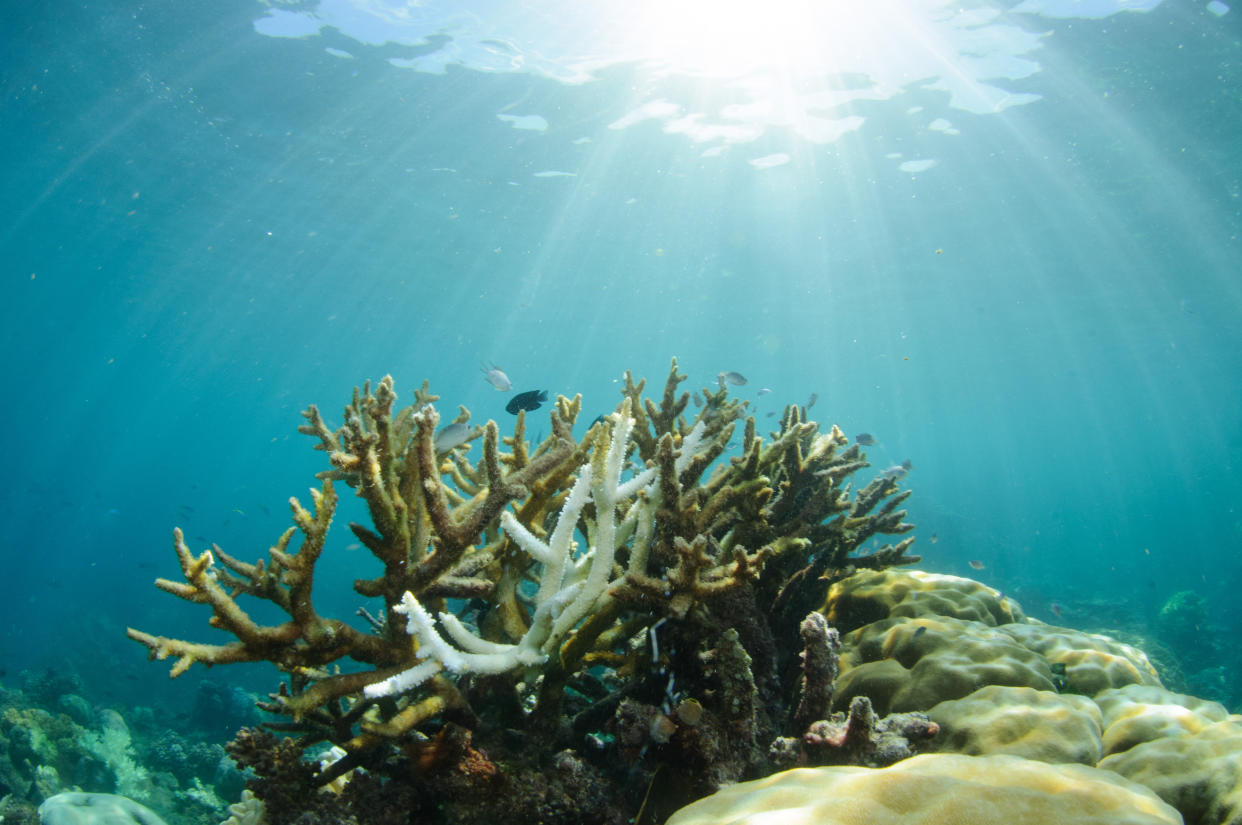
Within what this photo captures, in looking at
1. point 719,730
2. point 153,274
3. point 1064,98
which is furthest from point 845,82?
point 153,274

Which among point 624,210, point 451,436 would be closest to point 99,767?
point 451,436

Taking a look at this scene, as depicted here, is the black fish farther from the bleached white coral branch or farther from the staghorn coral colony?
the bleached white coral branch

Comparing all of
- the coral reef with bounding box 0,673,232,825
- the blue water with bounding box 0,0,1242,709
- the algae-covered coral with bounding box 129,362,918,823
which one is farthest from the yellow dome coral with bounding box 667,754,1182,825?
the blue water with bounding box 0,0,1242,709

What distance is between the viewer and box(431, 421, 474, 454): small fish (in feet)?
11.8

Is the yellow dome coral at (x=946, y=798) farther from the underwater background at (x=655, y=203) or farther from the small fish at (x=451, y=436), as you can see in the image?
the underwater background at (x=655, y=203)

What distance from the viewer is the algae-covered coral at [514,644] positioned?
2113 millimetres

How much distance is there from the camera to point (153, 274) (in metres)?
35.4

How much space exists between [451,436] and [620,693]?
77.6 inches

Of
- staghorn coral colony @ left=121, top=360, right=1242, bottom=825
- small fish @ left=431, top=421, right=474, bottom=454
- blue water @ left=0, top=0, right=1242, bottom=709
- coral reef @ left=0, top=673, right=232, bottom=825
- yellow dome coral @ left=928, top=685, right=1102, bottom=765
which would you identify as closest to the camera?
staghorn coral colony @ left=121, top=360, right=1242, bottom=825

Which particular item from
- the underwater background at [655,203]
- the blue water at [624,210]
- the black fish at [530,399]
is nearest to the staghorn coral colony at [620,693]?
the black fish at [530,399]

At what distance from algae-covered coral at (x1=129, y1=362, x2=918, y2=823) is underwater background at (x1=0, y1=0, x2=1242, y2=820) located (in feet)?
22.2

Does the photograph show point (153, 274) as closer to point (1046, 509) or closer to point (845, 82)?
point (845, 82)

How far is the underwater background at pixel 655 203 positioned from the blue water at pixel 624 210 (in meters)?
0.15

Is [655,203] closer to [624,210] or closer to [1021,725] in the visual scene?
[624,210]
